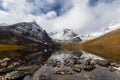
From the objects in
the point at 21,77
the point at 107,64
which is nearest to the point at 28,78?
the point at 21,77

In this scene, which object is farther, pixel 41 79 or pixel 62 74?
pixel 62 74

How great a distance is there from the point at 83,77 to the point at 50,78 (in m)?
7.82

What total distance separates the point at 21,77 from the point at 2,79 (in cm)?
451

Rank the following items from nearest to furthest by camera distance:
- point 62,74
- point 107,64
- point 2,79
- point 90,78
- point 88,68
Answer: point 2,79 < point 90,78 < point 62,74 < point 88,68 < point 107,64

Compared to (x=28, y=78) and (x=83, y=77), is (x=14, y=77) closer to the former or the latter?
(x=28, y=78)

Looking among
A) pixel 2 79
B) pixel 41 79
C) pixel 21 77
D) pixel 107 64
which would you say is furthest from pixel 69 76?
pixel 107 64

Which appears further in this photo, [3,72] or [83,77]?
[3,72]

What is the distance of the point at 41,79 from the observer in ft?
147

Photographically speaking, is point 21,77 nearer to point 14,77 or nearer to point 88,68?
point 14,77

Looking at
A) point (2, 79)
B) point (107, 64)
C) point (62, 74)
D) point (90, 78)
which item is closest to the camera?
point (2, 79)

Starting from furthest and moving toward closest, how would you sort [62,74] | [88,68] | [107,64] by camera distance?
[107,64]
[88,68]
[62,74]

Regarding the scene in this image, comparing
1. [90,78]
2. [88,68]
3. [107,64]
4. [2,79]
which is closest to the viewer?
[2,79]

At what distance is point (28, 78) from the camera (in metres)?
45.8

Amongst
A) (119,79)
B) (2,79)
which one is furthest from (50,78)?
(119,79)
